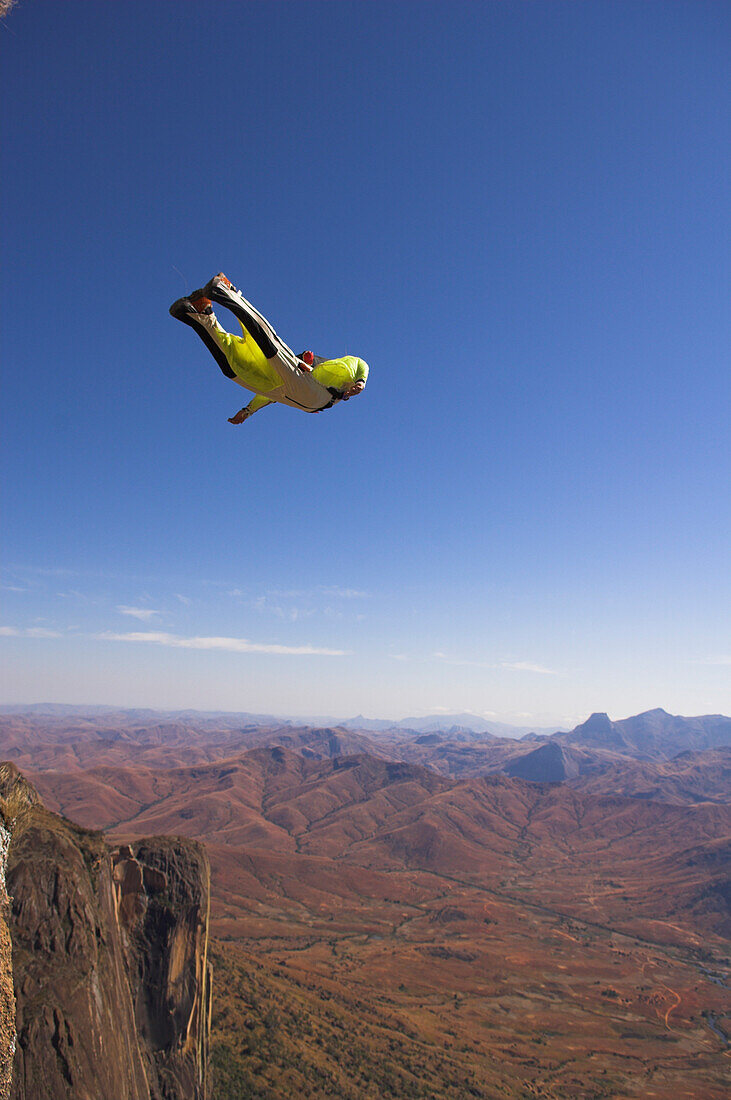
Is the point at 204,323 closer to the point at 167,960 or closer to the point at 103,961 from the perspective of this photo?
the point at 103,961

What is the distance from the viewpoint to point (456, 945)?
93.9 metres

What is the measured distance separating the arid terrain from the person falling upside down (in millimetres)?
43148

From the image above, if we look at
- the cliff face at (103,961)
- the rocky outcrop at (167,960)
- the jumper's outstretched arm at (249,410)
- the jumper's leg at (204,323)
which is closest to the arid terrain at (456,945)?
the rocky outcrop at (167,960)

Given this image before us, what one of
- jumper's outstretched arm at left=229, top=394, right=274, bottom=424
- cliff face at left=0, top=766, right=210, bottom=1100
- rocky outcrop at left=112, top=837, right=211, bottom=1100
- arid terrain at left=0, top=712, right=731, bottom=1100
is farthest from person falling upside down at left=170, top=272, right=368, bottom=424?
arid terrain at left=0, top=712, right=731, bottom=1100

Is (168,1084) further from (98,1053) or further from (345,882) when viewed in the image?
(345,882)

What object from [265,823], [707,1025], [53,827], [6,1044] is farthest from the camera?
[265,823]

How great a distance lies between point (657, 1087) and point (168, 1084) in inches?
2253

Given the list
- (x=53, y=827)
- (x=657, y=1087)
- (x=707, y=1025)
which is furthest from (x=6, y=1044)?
(x=707, y=1025)

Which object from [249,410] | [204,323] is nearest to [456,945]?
[249,410]

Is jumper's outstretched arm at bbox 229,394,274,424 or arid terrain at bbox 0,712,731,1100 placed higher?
jumper's outstretched arm at bbox 229,394,274,424

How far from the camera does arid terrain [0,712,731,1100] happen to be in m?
44.2

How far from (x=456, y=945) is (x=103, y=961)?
95989 mm

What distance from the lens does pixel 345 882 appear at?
128250mm

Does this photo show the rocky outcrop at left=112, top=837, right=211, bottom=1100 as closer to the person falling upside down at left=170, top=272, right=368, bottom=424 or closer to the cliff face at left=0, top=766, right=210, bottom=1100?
the cliff face at left=0, top=766, right=210, bottom=1100
